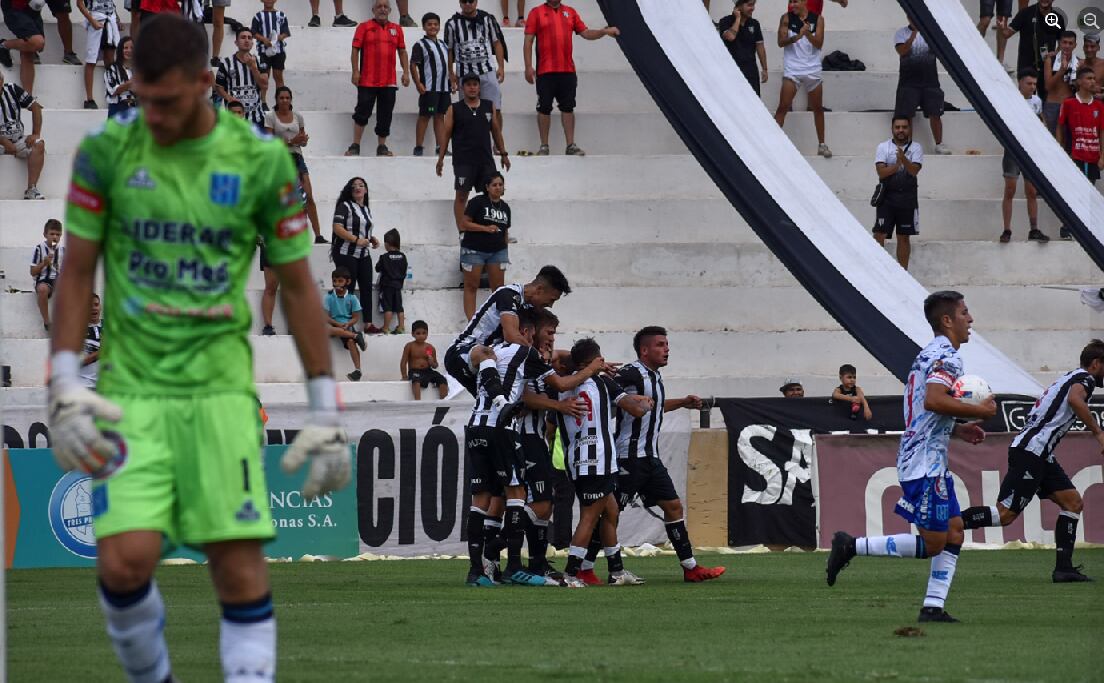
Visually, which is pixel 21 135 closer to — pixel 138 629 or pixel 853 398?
pixel 853 398

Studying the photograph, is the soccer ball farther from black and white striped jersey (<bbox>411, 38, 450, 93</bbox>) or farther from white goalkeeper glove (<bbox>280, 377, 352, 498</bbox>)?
black and white striped jersey (<bbox>411, 38, 450, 93</bbox>)

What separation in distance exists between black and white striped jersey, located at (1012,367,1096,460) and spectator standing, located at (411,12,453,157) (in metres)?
11.2

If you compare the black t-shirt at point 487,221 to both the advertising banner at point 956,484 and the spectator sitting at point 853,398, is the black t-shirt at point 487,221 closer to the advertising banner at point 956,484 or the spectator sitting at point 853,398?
the spectator sitting at point 853,398

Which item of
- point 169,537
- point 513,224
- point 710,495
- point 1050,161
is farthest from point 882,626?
point 513,224

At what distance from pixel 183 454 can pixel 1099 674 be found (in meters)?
4.37

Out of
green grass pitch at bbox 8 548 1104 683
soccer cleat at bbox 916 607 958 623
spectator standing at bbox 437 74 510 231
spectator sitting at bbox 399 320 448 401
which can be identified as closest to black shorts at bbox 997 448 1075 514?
green grass pitch at bbox 8 548 1104 683

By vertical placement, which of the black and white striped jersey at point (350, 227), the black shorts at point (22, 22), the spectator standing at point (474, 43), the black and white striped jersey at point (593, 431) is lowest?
the black and white striped jersey at point (593, 431)

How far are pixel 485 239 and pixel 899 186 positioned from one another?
6.03 metres

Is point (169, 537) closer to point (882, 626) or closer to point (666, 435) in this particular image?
point (882, 626)

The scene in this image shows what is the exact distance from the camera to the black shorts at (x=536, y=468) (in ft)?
45.5

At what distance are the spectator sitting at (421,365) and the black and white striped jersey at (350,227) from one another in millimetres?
1445

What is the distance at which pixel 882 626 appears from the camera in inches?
398

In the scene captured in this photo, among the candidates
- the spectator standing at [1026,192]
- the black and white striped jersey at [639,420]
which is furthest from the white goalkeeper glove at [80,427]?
the spectator standing at [1026,192]

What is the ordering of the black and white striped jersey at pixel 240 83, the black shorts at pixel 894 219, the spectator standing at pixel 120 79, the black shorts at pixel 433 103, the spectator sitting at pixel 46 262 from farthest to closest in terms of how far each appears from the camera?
1. the black shorts at pixel 433 103
2. the black shorts at pixel 894 219
3. the black and white striped jersey at pixel 240 83
4. the spectator standing at pixel 120 79
5. the spectator sitting at pixel 46 262
